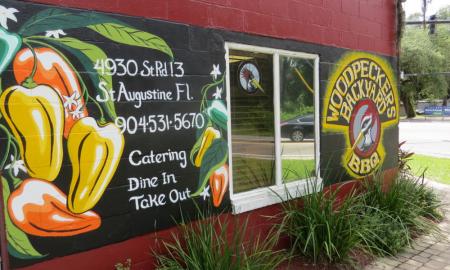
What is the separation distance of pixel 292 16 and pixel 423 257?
3.00 m

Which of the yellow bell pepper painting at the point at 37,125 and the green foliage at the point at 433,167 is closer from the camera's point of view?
the yellow bell pepper painting at the point at 37,125

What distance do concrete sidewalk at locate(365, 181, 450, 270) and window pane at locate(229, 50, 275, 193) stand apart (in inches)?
58.7

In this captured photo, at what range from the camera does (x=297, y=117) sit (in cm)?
484

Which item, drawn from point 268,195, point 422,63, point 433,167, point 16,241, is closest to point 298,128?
point 268,195

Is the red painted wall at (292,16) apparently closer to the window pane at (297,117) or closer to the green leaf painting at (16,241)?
the window pane at (297,117)

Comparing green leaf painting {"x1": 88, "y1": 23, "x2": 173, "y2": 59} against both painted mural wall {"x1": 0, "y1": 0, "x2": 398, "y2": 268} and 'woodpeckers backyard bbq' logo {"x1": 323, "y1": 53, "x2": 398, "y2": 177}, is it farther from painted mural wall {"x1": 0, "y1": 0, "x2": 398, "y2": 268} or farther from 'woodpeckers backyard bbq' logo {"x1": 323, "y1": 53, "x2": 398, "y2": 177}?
'woodpeckers backyard bbq' logo {"x1": 323, "y1": 53, "x2": 398, "y2": 177}

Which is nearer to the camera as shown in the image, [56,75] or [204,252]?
[56,75]

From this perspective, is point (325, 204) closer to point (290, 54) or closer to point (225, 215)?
point (225, 215)

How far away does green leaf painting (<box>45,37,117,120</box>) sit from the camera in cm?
281

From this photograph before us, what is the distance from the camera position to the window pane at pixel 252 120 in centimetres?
413

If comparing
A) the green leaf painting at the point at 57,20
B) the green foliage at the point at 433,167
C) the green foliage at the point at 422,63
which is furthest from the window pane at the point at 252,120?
the green foliage at the point at 422,63

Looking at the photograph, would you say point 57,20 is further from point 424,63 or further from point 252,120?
point 424,63

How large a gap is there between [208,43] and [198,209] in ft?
4.66

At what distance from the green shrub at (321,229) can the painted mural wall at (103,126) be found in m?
0.90
